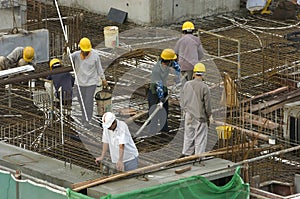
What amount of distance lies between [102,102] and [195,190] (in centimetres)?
532

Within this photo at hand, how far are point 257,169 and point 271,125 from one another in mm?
2073

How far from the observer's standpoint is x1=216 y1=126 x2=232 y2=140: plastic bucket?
19.8 metres

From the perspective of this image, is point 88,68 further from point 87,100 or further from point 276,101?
point 276,101

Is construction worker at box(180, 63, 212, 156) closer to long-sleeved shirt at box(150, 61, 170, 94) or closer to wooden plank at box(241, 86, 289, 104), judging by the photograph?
long-sleeved shirt at box(150, 61, 170, 94)

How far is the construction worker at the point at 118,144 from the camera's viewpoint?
688 inches

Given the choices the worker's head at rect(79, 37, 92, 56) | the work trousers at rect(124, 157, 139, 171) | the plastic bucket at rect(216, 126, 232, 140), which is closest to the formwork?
the plastic bucket at rect(216, 126, 232, 140)

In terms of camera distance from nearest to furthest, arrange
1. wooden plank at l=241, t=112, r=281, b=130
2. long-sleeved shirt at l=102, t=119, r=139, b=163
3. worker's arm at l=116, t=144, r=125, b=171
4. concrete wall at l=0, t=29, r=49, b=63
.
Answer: worker's arm at l=116, t=144, r=125, b=171
long-sleeved shirt at l=102, t=119, r=139, b=163
wooden plank at l=241, t=112, r=281, b=130
concrete wall at l=0, t=29, r=49, b=63

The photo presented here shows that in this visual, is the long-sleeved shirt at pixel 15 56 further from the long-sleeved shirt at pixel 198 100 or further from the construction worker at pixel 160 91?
the long-sleeved shirt at pixel 198 100

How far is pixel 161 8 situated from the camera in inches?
1168

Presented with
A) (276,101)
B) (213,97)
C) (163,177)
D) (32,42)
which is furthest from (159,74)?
(32,42)

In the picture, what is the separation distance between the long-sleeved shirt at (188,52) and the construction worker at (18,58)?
10.5ft

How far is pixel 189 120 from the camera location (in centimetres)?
1961

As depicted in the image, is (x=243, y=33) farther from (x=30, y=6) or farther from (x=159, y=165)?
(x=159, y=165)

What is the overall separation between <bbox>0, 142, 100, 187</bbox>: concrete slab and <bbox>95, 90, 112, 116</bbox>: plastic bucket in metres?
3.06
